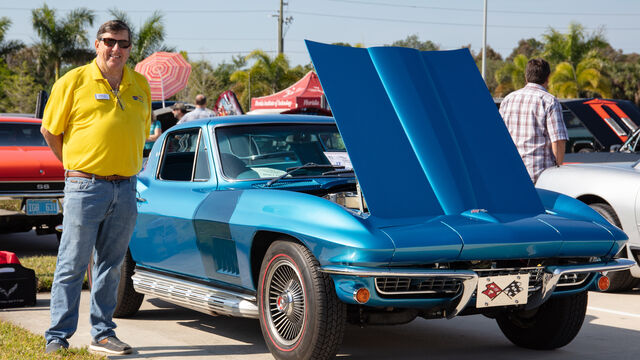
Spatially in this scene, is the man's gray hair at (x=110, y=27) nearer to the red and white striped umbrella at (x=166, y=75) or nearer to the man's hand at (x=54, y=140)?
the man's hand at (x=54, y=140)

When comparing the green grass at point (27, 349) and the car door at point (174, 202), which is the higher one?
the car door at point (174, 202)

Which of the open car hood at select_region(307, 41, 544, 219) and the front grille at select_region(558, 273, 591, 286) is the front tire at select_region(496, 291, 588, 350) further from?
the open car hood at select_region(307, 41, 544, 219)

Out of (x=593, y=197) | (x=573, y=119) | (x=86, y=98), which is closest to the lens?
(x=86, y=98)

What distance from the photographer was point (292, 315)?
4.57 m

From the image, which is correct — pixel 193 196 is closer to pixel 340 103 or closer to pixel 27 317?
pixel 340 103

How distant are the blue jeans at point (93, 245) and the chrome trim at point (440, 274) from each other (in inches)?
57.1

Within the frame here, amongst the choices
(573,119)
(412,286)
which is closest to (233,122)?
(412,286)

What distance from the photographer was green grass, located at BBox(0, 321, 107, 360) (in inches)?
185

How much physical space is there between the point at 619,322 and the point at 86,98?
166 inches

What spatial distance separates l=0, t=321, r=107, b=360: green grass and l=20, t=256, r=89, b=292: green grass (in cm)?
188

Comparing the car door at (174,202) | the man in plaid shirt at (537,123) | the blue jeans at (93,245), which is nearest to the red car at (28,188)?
the car door at (174,202)

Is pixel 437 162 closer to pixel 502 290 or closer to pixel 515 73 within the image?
pixel 502 290

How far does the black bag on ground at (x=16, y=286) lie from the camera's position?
21.0ft

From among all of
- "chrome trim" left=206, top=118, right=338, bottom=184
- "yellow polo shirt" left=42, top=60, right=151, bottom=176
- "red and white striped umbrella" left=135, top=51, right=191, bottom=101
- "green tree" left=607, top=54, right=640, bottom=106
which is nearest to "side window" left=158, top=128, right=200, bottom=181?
"chrome trim" left=206, top=118, right=338, bottom=184
